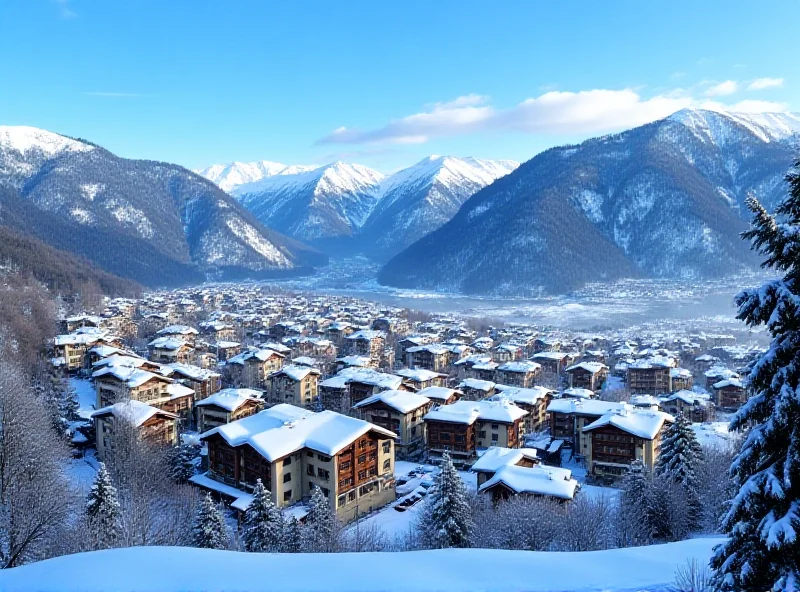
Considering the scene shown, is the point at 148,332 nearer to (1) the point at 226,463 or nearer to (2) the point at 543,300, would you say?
(1) the point at 226,463

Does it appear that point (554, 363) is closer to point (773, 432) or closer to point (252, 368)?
point (252, 368)

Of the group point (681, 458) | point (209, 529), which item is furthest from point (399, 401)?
point (209, 529)

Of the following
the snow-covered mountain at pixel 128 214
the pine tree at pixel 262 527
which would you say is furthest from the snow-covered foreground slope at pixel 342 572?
the snow-covered mountain at pixel 128 214

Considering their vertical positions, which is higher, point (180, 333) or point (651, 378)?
point (180, 333)

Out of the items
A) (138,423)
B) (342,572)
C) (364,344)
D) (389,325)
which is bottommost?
(364,344)

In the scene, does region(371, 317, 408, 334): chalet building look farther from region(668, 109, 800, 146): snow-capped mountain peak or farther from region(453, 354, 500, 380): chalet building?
region(668, 109, 800, 146): snow-capped mountain peak

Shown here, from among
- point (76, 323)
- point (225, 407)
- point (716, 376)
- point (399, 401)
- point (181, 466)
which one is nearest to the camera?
point (181, 466)

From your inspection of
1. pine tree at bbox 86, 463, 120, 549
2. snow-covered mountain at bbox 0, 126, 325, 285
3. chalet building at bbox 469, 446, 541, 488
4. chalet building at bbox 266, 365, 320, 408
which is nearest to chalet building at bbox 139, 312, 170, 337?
chalet building at bbox 266, 365, 320, 408
